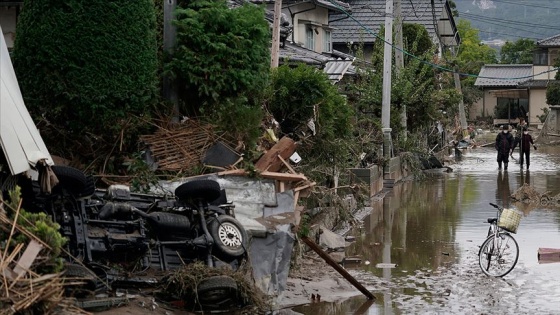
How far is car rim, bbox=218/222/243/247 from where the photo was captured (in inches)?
500

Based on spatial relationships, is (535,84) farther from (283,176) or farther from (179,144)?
(179,144)

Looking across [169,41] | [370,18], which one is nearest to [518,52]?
[370,18]

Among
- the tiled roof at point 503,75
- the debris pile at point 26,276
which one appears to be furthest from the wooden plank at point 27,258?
the tiled roof at point 503,75

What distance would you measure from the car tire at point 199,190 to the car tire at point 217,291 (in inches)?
49.5

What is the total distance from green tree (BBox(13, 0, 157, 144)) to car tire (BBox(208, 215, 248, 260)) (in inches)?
96.8

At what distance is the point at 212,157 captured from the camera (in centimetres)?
1462

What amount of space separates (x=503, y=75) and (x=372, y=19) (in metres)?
36.5

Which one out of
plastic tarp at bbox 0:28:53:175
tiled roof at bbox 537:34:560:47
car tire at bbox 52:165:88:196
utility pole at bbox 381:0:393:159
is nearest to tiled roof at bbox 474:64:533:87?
tiled roof at bbox 537:34:560:47

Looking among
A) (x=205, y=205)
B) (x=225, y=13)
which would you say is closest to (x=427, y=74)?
A: (x=225, y=13)

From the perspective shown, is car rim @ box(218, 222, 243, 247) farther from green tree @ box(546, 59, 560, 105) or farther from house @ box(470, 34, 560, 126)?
house @ box(470, 34, 560, 126)

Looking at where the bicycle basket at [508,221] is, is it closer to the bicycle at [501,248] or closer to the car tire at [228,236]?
the bicycle at [501,248]

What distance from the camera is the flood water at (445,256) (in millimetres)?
14148

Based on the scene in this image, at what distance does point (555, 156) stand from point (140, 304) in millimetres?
38000

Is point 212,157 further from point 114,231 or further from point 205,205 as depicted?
point 114,231
